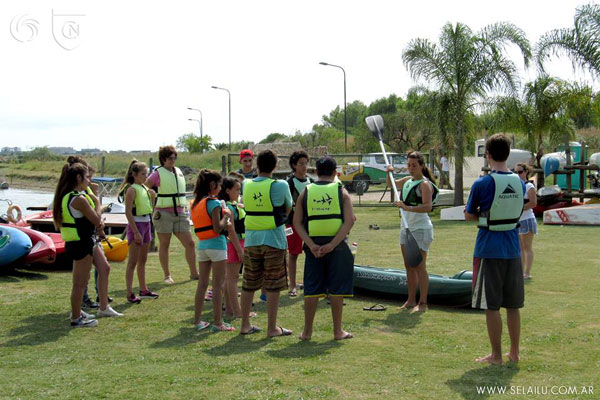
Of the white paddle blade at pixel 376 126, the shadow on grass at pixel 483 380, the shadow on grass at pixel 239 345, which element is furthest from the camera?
the white paddle blade at pixel 376 126

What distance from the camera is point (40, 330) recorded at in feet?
22.4

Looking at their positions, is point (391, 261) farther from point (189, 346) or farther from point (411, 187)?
point (189, 346)

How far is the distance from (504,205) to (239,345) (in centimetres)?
272

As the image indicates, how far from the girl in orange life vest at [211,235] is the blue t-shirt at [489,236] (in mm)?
2472

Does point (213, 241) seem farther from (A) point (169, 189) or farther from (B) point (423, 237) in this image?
(A) point (169, 189)

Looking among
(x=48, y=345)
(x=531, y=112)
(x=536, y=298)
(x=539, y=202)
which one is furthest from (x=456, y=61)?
(x=48, y=345)

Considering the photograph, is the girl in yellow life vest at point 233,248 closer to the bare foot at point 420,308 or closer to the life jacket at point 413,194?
the life jacket at point 413,194

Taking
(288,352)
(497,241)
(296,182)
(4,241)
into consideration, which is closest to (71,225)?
(296,182)

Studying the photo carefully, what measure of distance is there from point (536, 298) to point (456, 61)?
14.8m

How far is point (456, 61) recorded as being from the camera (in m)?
→ 21.6

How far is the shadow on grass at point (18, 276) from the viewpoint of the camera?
Answer: 9852 mm

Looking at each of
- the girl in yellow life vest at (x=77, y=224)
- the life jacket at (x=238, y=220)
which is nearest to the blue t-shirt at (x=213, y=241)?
→ the life jacket at (x=238, y=220)

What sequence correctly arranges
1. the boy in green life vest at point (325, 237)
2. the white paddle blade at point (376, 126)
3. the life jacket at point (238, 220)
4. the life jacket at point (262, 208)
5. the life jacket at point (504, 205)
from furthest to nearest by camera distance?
1. the white paddle blade at point (376, 126)
2. the life jacket at point (238, 220)
3. the life jacket at point (262, 208)
4. the boy in green life vest at point (325, 237)
5. the life jacket at point (504, 205)

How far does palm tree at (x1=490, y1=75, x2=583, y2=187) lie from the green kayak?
49.7 feet
